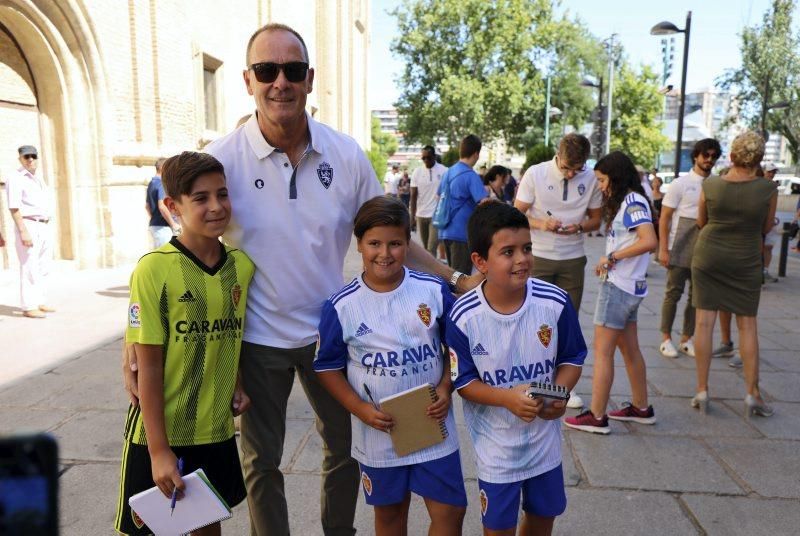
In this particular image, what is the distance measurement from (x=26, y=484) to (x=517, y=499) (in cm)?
203

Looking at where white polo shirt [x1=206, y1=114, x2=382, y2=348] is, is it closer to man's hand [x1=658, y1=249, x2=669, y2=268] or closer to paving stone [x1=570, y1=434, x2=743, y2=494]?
paving stone [x1=570, y1=434, x2=743, y2=494]

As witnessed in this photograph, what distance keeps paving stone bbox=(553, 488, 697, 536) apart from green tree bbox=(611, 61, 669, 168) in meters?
58.3

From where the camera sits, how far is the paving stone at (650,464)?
3.50 m

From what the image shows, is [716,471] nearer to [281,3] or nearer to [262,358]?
[262,358]

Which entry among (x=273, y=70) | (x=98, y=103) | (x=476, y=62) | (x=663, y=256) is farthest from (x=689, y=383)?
(x=476, y=62)

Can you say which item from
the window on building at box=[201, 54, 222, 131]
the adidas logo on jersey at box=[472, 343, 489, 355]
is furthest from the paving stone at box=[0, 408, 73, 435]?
the window on building at box=[201, 54, 222, 131]

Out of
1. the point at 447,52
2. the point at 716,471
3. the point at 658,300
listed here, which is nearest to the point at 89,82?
the point at 658,300

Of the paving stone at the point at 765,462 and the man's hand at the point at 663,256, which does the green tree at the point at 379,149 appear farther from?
the paving stone at the point at 765,462

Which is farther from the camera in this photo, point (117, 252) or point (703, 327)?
point (117, 252)

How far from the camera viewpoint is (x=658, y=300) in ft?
29.5

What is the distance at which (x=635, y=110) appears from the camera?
5822 cm

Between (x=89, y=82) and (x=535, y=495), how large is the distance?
10.6 metres

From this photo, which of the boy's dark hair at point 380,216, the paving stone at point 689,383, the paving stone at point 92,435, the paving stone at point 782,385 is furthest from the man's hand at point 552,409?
the paving stone at point 782,385

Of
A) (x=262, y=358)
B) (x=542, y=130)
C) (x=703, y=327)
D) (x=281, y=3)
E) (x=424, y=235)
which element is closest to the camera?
(x=262, y=358)
